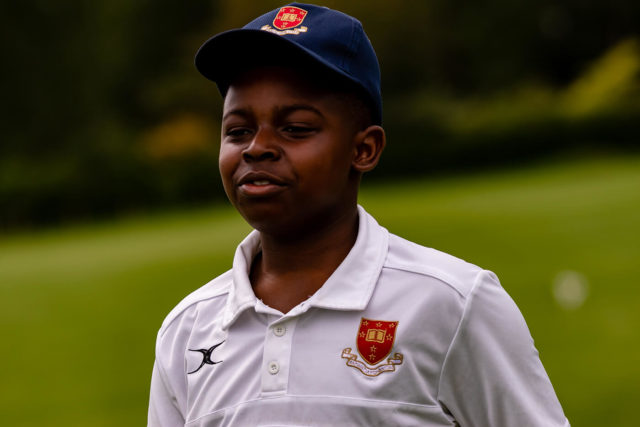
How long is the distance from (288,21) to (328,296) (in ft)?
2.03

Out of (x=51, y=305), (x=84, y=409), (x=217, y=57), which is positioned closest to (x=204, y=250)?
(x=51, y=305)

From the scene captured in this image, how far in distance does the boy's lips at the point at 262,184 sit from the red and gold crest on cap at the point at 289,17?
1.14ft

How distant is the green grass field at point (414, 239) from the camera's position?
26.7 feet

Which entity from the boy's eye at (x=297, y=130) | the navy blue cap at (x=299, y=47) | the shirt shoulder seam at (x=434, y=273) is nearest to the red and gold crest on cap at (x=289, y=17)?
the navy blue cap at (x=299, y=47)

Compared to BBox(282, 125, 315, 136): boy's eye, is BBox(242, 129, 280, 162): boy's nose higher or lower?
lower

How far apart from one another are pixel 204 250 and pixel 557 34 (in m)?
13.8

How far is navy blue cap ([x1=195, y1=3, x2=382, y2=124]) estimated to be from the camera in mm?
1947

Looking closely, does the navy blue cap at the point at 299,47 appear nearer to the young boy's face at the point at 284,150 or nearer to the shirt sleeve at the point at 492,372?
the young boy's face at the point at 284,150

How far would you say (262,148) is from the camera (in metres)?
1.91

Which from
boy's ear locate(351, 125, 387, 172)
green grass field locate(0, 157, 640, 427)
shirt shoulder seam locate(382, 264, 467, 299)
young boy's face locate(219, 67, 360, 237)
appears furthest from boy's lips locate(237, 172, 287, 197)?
green grass field locate(0, 157, 640, 427)

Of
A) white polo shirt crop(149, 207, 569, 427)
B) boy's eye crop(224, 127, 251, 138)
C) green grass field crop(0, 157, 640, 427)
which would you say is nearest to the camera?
white polo shirt crop(149, 207, 569, 427)

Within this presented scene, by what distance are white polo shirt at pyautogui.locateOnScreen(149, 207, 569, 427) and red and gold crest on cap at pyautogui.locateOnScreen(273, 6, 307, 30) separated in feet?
1.71

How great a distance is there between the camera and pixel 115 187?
67.5 ft

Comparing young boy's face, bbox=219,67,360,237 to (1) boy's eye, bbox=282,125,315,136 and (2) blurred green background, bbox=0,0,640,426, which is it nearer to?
(1) boy's eye, bbox=282,125,315,136
